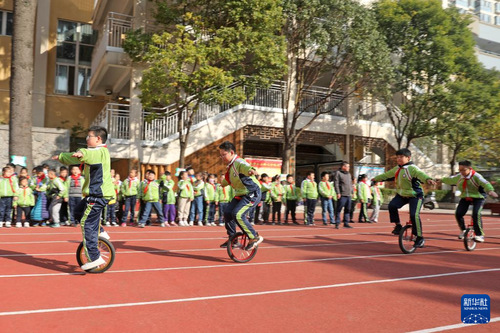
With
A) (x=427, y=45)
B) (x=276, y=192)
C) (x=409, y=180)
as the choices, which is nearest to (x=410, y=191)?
(x=409, y=180)

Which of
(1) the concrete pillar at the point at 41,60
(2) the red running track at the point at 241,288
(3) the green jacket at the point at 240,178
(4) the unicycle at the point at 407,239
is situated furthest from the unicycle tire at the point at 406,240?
(1) the concrete pillar at the point at 41,60

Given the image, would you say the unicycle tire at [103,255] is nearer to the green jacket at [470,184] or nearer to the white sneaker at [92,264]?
the white sneaker at [92,264]

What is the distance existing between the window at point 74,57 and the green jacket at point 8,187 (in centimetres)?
1571

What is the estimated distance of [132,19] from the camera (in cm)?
2102

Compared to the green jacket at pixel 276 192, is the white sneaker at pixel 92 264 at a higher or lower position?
lower

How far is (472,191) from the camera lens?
10.2 metres

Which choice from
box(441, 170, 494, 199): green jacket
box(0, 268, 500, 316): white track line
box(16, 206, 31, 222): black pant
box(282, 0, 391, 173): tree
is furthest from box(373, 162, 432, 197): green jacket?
box(282, 0, 391, 173): tree

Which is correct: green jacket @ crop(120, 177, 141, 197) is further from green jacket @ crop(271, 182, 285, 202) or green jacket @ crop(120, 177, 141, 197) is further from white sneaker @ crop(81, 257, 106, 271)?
white sneaker @ crop(81, 257, 106, 271)

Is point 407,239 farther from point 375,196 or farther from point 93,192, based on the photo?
point 375,196

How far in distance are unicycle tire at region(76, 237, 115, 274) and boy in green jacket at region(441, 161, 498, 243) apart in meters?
7.24

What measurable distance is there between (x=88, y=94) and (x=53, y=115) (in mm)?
2445

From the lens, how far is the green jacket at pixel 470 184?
10.1m

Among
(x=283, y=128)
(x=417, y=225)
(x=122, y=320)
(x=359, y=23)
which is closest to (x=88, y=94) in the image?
(x=283, y=128)

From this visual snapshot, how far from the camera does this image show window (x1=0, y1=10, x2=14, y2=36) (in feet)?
85.3
